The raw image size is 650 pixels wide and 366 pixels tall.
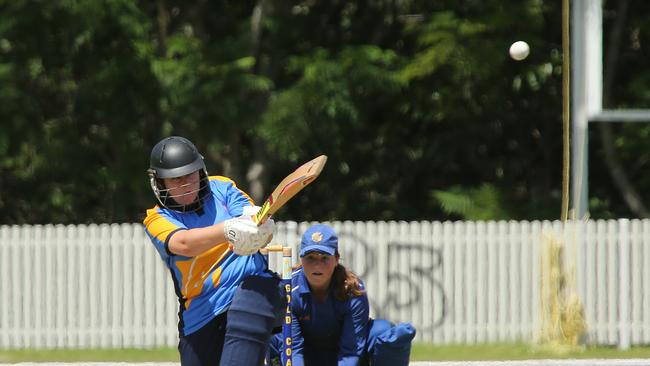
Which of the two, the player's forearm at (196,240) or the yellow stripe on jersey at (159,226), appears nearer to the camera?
the player's forearm at (196,240)

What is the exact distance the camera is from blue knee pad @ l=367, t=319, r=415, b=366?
20.1 ft

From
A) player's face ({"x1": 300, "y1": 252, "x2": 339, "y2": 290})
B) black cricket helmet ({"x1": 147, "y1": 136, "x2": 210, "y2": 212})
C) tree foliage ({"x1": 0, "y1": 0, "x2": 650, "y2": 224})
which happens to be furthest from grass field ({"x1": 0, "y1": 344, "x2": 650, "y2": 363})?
black cricket helmet ({"x1": 147, "y1": 136, "x2": 210, "y2": 212})

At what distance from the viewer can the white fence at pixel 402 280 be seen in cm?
1295

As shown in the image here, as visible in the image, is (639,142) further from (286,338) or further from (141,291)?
(286,338)

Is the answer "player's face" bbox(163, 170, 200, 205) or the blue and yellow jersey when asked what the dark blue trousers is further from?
"player's face" bbox(163, 170, 200, 205)

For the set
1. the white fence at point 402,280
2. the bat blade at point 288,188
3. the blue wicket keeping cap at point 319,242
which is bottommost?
the white fence at point 402,280

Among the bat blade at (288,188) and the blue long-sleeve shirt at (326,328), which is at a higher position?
the bat blade at (288,188)

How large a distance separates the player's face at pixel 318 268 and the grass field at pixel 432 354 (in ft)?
16.6

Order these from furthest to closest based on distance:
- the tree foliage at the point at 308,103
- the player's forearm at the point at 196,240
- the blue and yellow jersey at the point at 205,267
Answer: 1. the tree foliage at the point at 308,103
2. the blue and yellow jersey at the point at 205,267
3. the player's forearm at the point at 196,240

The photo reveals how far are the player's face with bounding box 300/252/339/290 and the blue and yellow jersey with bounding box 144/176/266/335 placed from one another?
138cm

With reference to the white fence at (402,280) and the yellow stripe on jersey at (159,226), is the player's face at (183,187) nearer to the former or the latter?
the yellow stripe on jersey at (159,226)

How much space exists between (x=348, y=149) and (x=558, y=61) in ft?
12.9

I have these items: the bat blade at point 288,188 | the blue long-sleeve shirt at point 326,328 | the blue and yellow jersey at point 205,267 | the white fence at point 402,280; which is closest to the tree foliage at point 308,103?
the white fence at point 402,280

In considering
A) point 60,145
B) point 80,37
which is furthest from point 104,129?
point 80,37
